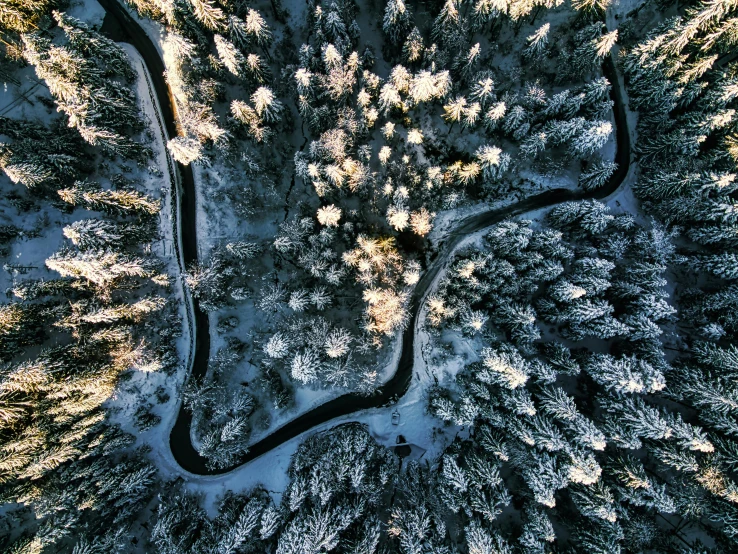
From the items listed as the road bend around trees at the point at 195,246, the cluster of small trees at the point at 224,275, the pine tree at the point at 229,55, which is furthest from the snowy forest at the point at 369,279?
the pine tree at the point at 229,55

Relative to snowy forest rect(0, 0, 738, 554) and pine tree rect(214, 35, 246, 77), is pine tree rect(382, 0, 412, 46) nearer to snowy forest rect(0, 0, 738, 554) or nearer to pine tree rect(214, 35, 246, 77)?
snowy forest rect(0, 0, 738, 554)

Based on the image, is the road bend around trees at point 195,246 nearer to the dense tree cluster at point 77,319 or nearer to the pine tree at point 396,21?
the dense tree cluster at point 77,319

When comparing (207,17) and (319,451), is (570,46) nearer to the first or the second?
(207,17)

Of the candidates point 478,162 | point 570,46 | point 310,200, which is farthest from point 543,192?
point 310,200

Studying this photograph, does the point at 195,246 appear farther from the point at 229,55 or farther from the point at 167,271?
the point at 229,55

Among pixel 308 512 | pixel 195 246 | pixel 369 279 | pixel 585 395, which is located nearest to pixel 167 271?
pixel 195 246
